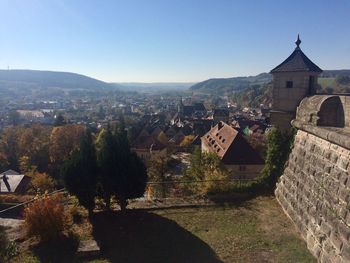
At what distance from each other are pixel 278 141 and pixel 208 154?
10.7 meters

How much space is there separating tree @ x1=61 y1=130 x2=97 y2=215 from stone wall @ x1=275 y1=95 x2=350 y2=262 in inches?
306

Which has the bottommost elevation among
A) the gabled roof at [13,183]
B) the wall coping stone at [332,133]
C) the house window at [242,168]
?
the gabled roof at [13,183]

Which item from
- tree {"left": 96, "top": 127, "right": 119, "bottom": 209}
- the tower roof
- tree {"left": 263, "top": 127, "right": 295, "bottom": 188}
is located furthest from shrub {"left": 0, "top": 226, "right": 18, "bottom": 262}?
the tower roof

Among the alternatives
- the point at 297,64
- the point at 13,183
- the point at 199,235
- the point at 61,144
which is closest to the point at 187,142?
the point at 61,144

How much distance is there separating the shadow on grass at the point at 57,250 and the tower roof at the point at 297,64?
439 inches

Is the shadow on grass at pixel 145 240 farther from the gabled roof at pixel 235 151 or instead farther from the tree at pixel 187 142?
the tree at pixel 187 142

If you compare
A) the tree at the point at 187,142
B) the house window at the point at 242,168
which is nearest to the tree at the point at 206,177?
the house window at the point at 242,168

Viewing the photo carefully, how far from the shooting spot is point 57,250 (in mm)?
10922

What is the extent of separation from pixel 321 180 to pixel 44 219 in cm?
927

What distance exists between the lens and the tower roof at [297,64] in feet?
46.2

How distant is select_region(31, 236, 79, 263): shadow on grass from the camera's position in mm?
10430

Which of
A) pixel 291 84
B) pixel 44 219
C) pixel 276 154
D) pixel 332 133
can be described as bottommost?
pixel 44 219

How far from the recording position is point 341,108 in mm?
10906

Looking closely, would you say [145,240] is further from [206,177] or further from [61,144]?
[61,144]
